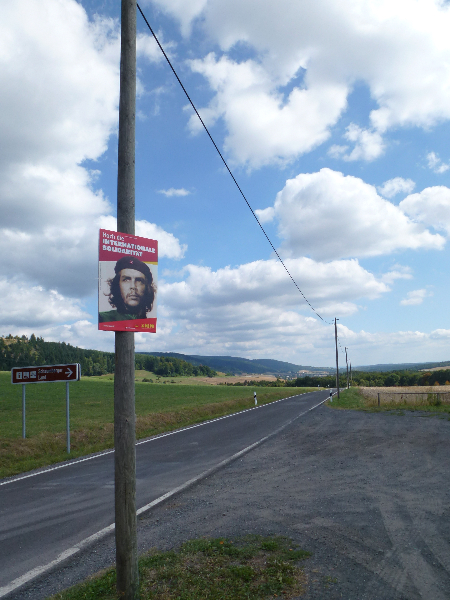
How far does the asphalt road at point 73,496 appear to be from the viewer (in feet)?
18.9

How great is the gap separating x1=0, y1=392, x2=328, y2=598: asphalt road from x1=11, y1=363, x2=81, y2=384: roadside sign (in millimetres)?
2892

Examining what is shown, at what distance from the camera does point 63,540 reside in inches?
244

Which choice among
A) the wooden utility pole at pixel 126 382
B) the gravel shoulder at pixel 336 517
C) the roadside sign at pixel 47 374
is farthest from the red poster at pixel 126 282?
the roadside sign at pixel 47 374

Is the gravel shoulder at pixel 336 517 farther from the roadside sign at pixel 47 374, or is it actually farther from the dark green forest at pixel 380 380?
the dark green forest at pixel 380 380

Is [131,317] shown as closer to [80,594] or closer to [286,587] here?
[80,594]

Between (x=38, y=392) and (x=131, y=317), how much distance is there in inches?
1666

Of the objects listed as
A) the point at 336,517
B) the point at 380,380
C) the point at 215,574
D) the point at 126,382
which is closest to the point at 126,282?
the point at 126,382

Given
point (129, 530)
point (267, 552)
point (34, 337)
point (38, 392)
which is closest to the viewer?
point (129, 530)

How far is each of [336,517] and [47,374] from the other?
444 inches

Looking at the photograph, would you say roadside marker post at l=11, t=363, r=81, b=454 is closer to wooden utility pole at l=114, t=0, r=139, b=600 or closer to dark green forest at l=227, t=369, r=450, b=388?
wooden utility pole at l=114, t=0, r=139, b=600

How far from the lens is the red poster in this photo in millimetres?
4434

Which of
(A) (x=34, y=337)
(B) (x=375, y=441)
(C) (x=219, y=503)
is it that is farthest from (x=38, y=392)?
(A) (x=34, y=337)

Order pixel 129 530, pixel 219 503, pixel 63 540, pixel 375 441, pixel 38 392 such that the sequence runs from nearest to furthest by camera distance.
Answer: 1. pixel 129 530
2. pixel 63 540
3. pixel 219 503
4. pixel 375 441
5. pixel 38 392

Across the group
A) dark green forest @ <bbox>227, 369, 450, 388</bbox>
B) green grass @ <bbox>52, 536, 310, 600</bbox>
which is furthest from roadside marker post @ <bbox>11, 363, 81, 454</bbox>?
dark green forest @ <bbox>227, 369, 450, 388</bbox>
